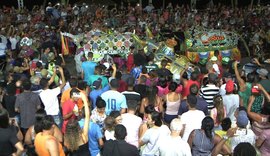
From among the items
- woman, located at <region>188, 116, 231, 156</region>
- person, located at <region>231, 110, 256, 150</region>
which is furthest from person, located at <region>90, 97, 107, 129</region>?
person, located at <region>231, 110, 256, 150</region>

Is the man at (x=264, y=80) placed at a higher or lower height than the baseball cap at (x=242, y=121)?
lower

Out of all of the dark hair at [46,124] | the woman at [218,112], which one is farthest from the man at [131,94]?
the dark hair at [46,124]

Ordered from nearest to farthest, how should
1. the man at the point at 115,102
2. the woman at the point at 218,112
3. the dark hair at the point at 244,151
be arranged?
the dark hair at the point at 244,151 → the woman at the point at 218,112 → the man at the point at 115,102

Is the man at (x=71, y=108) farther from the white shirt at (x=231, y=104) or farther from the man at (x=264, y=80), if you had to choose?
the man at (x=264, y=80)

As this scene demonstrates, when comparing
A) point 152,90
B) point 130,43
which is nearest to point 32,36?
point 130,43

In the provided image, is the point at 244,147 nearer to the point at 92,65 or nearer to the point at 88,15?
the point at 92,65

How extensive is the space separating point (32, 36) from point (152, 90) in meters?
7.66

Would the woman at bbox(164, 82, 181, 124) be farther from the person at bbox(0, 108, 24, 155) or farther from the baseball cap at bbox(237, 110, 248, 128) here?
the person at bbox(0, 108, 24, 155)

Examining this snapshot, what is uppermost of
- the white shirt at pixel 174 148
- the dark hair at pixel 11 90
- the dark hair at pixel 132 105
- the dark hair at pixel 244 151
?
the dark hair at pixel 244 151

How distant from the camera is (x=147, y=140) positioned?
18.5 ft

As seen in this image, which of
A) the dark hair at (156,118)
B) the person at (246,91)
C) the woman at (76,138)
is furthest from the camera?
the person at (246,91)

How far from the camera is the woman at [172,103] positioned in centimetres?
712

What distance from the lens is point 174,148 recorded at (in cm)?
510

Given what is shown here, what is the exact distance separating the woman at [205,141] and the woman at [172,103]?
169 cm
